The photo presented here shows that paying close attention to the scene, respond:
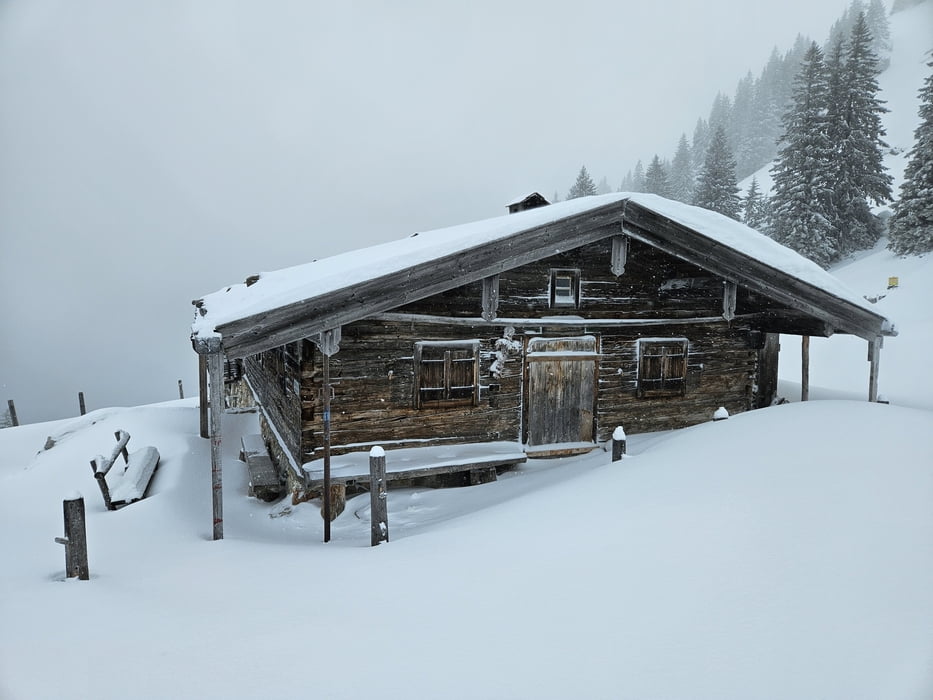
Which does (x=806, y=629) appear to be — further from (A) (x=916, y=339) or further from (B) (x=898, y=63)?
(B) (x=898, y=63)

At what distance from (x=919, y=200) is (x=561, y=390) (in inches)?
1063

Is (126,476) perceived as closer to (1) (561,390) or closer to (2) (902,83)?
(1) (561,390)

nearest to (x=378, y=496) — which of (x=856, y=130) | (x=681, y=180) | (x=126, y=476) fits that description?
(x=126, y=476)

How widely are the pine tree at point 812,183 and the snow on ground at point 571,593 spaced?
2903 cm

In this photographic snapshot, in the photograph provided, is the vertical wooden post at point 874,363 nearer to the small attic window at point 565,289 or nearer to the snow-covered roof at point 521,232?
the snow-covered roof at point 521,232

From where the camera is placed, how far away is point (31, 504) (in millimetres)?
9281

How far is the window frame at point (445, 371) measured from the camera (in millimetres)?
9719

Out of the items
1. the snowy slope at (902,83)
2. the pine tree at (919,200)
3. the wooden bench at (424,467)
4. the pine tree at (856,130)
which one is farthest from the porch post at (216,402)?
the snowy slope at (902,83)

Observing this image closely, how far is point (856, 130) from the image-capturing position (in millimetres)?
31062

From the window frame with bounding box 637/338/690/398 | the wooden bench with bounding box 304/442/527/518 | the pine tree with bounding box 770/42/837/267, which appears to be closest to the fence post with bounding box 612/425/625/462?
the wooden bench with bounding box 304/442/527/518

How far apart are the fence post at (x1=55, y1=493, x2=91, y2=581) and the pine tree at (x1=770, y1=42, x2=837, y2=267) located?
36288 mm

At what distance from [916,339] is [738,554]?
21.8 meters

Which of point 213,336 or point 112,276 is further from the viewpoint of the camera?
point 112,276

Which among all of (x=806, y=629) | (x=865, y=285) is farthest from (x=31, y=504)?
(x=865, y=285)
